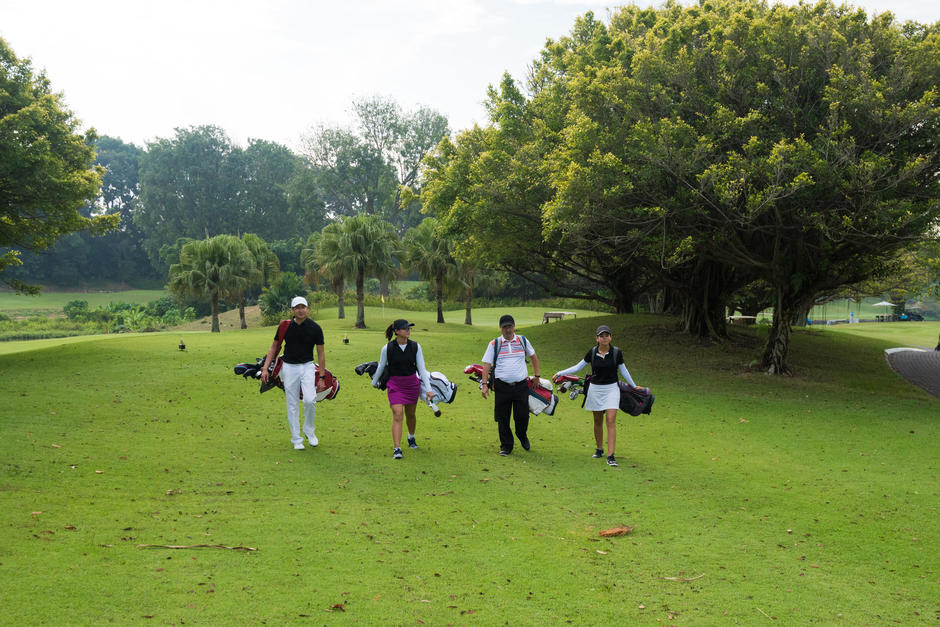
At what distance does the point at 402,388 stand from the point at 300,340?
160 centimetres

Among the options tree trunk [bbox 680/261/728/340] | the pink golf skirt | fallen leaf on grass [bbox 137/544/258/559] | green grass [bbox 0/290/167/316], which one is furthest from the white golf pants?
green grass [bbox 0/290/167/316]

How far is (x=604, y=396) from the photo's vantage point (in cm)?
1007

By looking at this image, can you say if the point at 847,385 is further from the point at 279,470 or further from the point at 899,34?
the point at 279,470

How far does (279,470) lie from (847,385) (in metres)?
18.3

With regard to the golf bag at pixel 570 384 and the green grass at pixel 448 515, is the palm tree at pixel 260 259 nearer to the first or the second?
the green grass at pixel 448 515

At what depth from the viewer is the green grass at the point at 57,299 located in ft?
229

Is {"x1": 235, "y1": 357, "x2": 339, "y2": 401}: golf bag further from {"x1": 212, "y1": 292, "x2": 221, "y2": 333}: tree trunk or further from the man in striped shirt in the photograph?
{"x1": 212, "y1": 292, "x2": 221, "y2": 333}: tree trunk

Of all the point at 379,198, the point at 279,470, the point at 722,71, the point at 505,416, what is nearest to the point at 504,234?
the point at 722,71

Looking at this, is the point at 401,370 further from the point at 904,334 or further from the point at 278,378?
the point at 904,334

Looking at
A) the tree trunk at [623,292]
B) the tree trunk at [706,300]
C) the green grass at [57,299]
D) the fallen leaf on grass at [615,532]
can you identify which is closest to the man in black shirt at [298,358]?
the fallen leaf on grass at [615,532]

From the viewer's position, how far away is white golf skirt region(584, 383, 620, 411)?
33.0 feet

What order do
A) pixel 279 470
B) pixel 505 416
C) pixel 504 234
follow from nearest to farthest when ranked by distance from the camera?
pixel 279 470 → pixel 505 416 → pixel 504 234

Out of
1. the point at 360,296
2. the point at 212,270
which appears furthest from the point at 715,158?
the point at 212,270

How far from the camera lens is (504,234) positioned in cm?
2592
